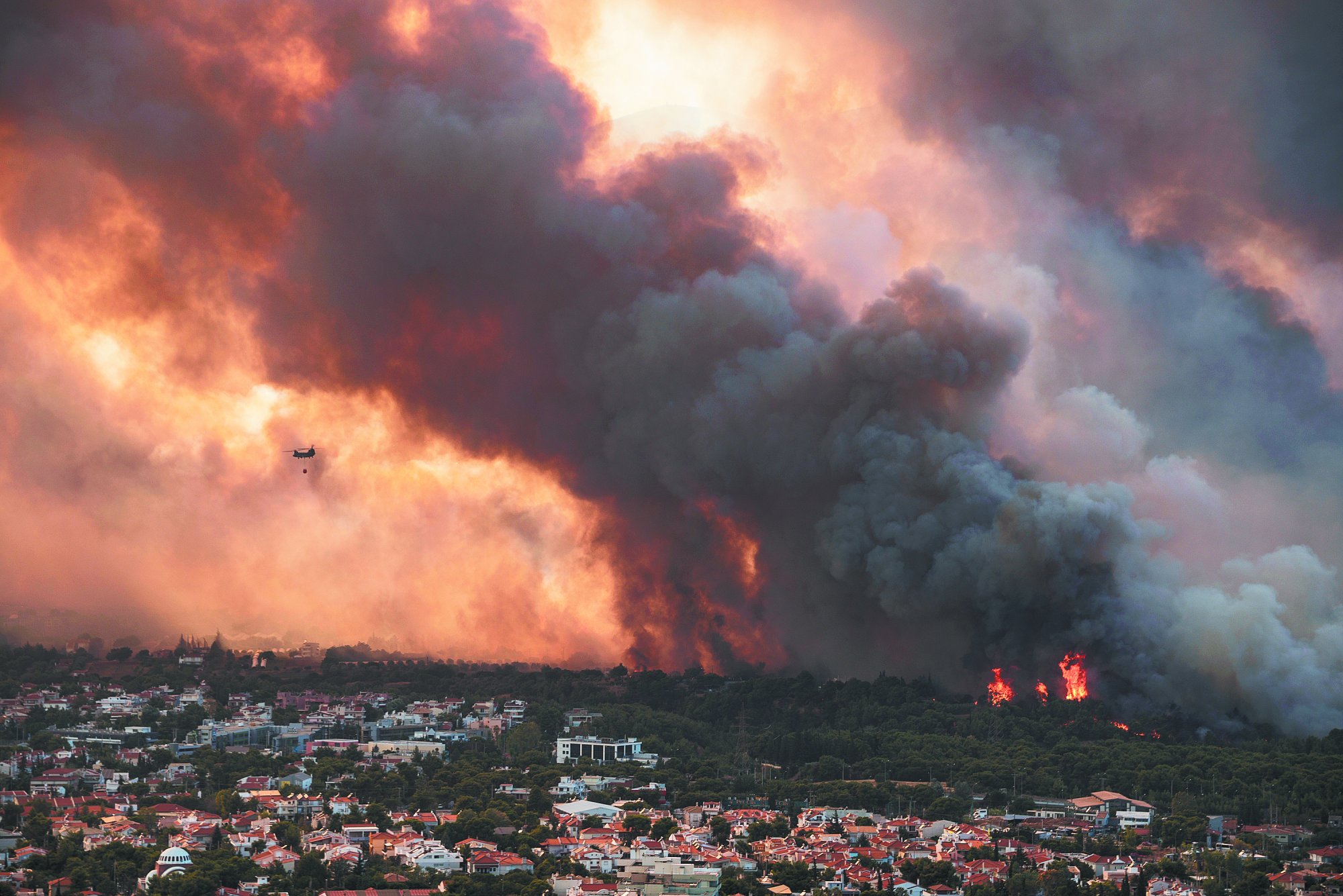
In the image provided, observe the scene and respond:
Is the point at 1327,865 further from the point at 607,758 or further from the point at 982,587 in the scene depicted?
the point at 607,758

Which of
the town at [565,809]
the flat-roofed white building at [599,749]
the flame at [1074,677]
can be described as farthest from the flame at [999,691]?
the flat-roofed white building at [599,749]

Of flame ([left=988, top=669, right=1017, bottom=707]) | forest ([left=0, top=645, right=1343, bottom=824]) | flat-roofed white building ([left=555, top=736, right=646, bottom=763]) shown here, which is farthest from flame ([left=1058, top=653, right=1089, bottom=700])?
flat-roofed white building ([left=555, top=736, right=646, bottom=763])

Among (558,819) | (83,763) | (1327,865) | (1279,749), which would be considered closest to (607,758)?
(558,819)

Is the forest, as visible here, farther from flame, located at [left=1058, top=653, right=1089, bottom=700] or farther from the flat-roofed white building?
flame, located at [left=1058, top=653, right=1089, bottom=700]

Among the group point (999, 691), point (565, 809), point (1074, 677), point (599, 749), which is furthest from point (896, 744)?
point (565, 809)

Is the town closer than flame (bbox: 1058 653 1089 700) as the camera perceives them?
Yes

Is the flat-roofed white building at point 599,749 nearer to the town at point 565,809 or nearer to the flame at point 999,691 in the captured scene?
the town at point 565,809

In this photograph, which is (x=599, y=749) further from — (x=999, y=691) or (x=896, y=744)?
(x=999, y=691)
